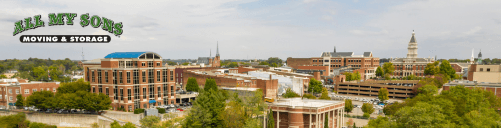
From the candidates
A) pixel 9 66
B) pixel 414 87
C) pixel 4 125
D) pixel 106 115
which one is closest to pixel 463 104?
pixel 414 87

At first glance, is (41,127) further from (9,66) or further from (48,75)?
(9,66)

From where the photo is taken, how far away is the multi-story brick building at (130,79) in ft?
222

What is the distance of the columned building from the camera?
14450 cm

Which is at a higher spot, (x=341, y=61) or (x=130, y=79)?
(x=341, y=61)

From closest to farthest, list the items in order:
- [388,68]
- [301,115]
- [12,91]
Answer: [301,115]
[12,91]
[388,68]

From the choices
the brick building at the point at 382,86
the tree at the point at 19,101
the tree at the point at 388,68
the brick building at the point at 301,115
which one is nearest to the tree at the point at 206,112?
the brick building at the point at 301,115

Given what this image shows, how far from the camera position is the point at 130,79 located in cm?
6819

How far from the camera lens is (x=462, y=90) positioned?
54562 mm

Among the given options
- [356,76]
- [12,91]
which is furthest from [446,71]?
[12,91]

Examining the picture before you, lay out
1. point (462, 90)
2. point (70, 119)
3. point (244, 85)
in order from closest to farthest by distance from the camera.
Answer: point (462, 90), point (70, 119), point (244, 85)

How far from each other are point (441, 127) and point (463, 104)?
17161mm

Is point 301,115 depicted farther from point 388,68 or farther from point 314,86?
point 388,68

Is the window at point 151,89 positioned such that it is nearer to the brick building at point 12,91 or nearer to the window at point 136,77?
the window at point 136,77

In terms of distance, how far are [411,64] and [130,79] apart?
13341 centimetres
